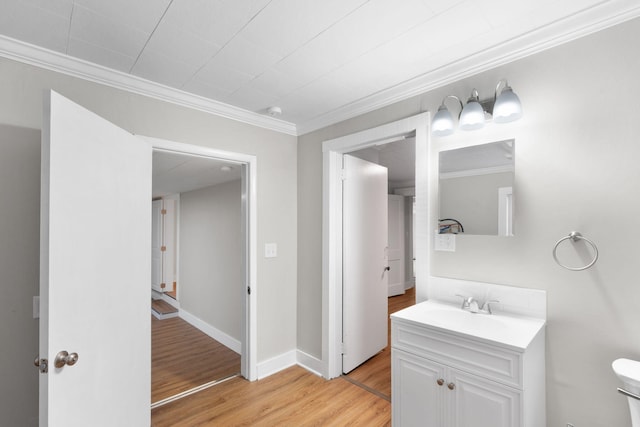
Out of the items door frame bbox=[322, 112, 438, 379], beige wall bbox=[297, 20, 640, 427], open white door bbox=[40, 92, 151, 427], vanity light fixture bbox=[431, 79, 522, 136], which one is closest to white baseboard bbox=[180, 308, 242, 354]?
door frame bbox=[322, 112, 438, 379]

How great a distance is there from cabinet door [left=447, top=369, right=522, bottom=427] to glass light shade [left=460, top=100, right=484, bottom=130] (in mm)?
1327

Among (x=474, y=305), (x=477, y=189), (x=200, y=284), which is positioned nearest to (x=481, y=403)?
(x=474, y=305)

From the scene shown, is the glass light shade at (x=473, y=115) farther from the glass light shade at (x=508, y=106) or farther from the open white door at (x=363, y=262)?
the open white door at (x=363, y=262)

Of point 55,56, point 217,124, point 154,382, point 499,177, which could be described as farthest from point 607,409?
point 55,56

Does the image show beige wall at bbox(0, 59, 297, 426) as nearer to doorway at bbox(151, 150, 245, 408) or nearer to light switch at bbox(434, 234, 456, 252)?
doorway at bbox(151, 150, 245, 408)

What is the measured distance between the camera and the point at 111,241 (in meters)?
1.54

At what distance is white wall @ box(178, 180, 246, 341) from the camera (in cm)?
357

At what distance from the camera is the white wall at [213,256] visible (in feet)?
11.7

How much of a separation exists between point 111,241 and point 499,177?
85.5 inches

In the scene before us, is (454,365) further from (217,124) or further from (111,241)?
(217,124)

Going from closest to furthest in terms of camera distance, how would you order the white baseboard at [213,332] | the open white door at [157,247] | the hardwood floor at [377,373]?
1. the hardwood floor at [377,373]
2. the white baseboard at [213,332]
3. the open white door at [157,247]

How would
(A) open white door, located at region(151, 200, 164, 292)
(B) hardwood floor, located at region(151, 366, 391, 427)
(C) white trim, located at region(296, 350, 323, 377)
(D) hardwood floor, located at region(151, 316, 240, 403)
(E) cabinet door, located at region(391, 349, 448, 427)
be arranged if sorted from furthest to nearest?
(A) open white door, located at region(151, 200, 164, 292) → (C) white trim, located at region(296, 350, 323, 377) → (D) hardwood floor, located at region(151, 316, 240, 403) → (B) hardwood floor, located at region(151, 366, 391, 427) → (E) cabinet door, located at region(391, 349, 448, 427)

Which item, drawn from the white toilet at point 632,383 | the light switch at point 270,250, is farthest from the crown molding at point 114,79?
the white toilet at point 632,383

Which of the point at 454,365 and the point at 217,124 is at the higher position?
the point at 217,124
